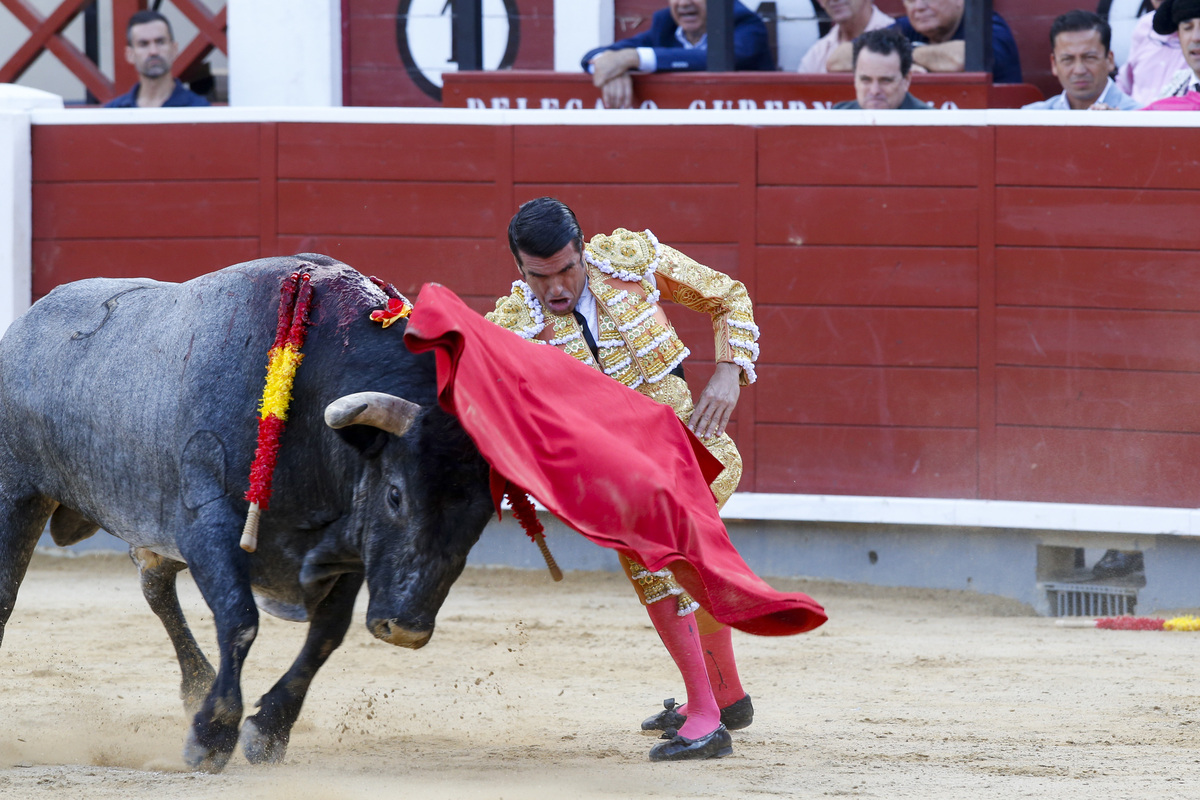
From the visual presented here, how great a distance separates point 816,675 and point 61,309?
233cm

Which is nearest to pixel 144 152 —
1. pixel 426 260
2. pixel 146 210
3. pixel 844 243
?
pixel 146 210

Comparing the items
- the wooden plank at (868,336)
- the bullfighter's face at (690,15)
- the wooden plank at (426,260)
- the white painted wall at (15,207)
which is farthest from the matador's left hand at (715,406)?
the white painted wall at (15,207)

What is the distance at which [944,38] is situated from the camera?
6242 millimetres

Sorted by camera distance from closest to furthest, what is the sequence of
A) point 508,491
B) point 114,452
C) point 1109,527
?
point 508,491 < point 114,452 < point 1109,527

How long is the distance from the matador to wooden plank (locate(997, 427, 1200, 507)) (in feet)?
7.58

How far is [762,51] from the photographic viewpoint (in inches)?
257

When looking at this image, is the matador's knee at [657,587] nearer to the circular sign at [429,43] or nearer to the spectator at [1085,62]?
the spectator at [1085,62]

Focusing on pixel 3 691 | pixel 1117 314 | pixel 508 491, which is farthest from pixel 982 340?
pixel 3 691

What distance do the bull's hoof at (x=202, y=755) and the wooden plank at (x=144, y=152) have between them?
3580 millimetres

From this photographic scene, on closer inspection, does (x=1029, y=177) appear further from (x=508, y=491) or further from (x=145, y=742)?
(x=145, y=742)

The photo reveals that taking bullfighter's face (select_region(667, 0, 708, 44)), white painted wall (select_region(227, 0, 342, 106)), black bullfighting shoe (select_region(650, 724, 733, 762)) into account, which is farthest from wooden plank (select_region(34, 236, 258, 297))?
black bullfighting shoe (select_region(650, 724, 733, 762))

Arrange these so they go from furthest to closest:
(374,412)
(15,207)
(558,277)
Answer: (15,207), (558,277), (374,412)

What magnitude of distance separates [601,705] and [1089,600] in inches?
86.8

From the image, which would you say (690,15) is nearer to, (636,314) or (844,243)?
(844,243)
